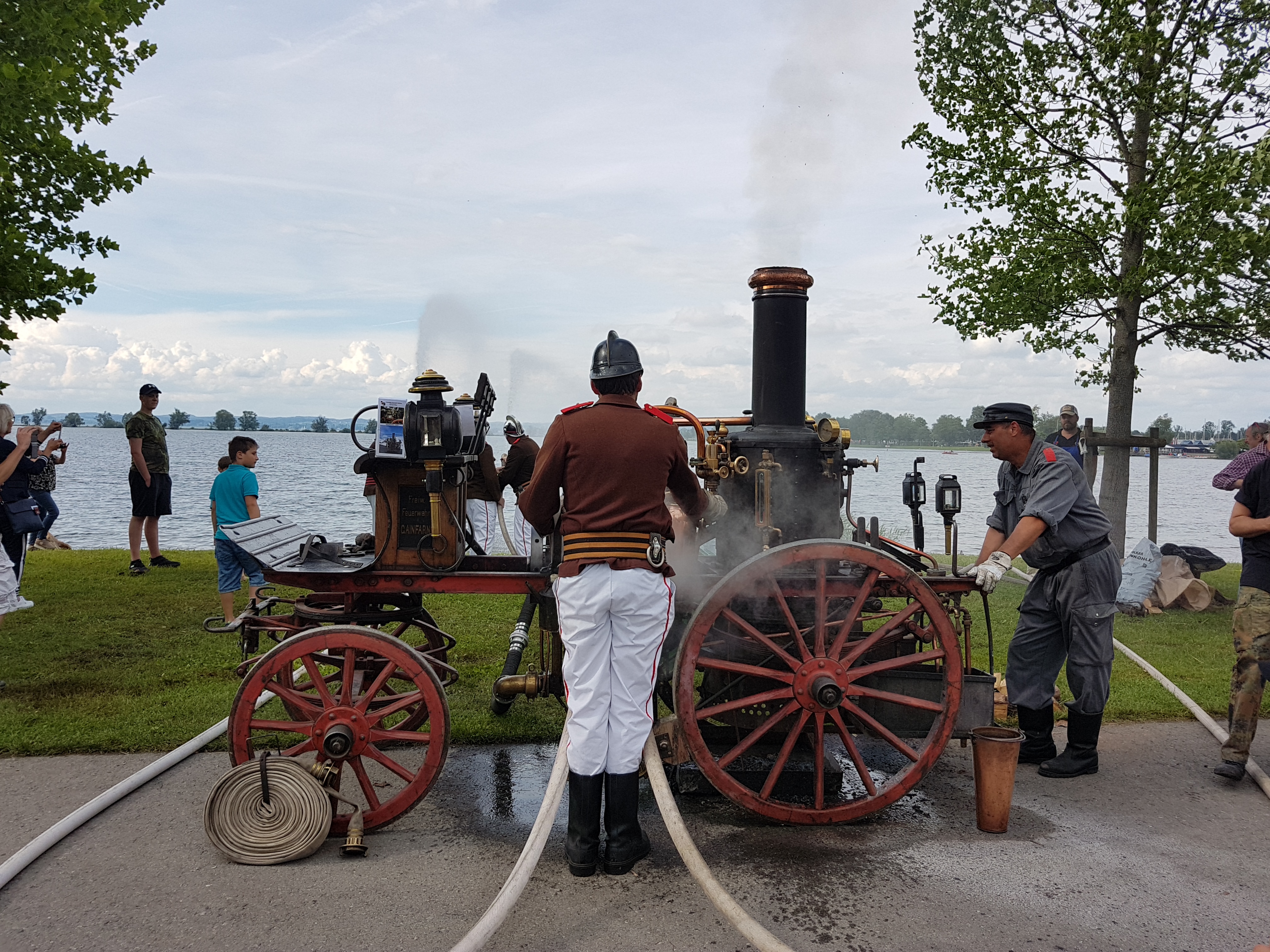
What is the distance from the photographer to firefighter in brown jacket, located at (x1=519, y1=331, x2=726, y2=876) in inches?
142

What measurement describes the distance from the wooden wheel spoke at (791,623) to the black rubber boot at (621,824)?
867mm

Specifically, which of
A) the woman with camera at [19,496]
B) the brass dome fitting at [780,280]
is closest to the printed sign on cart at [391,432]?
the brass dome fitting at [780,280]

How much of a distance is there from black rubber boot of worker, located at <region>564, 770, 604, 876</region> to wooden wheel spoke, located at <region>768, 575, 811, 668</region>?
99cm

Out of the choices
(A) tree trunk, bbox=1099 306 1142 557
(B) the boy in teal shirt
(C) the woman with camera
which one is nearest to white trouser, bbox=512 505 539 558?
(B) the boy in teal shirt

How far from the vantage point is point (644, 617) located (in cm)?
363

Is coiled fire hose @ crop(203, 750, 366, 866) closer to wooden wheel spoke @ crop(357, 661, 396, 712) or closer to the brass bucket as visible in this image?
wooden wheel spoke @ crop(357, 661, 396, 712)

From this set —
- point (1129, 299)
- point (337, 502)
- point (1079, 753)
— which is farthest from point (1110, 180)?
point (337, 502)

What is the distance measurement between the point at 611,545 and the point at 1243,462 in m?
6.86

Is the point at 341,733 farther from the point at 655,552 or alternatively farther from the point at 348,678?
the point at 655,552

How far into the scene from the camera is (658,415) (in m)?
3.83

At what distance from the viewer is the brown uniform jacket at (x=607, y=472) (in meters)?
3.60

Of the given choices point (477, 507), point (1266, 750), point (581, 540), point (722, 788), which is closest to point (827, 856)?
point (722, 788)

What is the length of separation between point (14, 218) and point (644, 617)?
701 cm

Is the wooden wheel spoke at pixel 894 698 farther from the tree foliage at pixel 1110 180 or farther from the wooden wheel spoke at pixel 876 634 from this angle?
the tree foliage at pixel 1110 180
